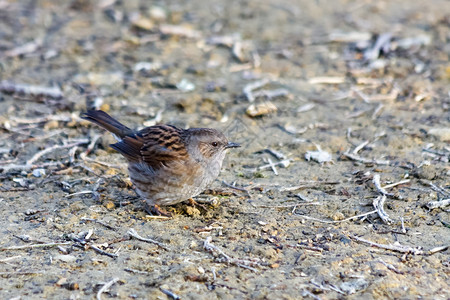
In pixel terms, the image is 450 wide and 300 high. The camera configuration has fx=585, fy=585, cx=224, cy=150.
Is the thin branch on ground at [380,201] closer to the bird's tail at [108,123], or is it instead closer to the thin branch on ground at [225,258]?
the thin branch on ground at [225,258]

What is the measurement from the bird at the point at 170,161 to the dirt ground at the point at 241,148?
10.0 inches

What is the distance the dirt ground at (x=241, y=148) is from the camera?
4898mm

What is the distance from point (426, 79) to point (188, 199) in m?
4.91

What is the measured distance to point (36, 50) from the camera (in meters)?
10.1

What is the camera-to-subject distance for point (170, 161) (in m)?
6.04

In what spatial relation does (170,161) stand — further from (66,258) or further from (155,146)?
(66,258)

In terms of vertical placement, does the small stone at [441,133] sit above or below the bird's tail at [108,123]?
below

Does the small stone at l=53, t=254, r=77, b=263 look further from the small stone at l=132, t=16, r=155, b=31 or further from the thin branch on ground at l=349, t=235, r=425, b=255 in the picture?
the small stone at l=132, t=16, r=155, b=31

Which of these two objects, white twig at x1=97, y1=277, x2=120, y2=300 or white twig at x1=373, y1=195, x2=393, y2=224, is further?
white twig at x1=373, y1=195, x2=393, y2=224

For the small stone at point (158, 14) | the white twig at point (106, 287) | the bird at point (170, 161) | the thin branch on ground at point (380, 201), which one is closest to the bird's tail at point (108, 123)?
the bird at point (170, 161)

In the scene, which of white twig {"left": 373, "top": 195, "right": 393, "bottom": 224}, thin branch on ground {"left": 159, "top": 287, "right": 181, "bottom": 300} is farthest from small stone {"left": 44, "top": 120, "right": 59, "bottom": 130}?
white twig {"left": 373, "top": 195, "right": 393, "bottom": 224}

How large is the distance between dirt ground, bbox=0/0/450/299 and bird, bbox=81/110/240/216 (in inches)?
10.0

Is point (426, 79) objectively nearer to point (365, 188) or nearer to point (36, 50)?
point (365, 188)

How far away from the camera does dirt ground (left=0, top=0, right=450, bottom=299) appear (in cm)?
490
